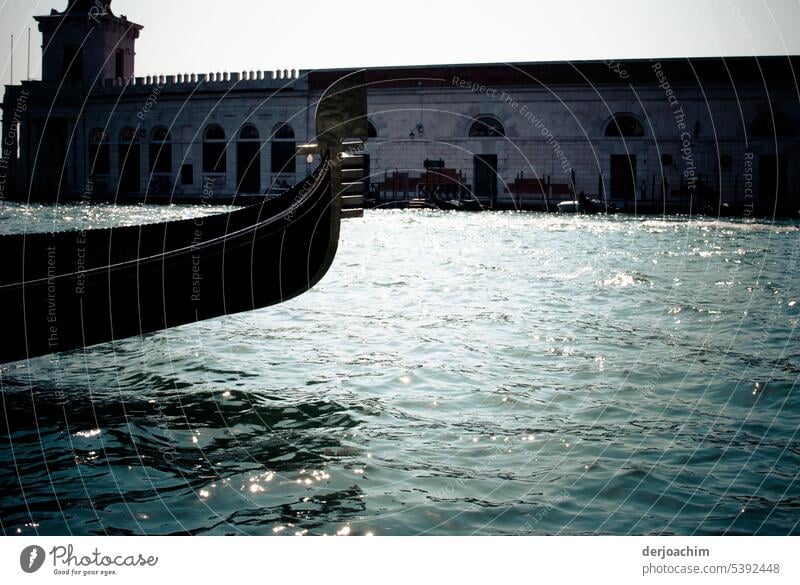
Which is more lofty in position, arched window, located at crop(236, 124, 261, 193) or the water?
arched window, located at crop(236, 124, 261, 193)

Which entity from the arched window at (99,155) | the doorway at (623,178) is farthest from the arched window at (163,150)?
the doorway at (623,178)

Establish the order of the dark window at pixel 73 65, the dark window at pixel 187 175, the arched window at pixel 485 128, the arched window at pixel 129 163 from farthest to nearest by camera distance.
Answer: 1. the dark window at pixel 73 65
2. the dark window at pixel 187 175
3. the arched window at pixel 129 163
4. the arched window at pixel 485 128

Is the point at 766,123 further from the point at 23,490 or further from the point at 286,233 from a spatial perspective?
the point at 23,490

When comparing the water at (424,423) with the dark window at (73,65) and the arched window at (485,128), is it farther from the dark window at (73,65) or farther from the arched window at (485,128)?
the dark window at (73,65)

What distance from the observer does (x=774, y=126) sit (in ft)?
102

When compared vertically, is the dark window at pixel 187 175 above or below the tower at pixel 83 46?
below

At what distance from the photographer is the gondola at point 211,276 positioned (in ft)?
16.3

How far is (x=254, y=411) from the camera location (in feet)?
17.1

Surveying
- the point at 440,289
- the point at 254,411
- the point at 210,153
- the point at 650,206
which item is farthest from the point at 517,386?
the point at 210,153

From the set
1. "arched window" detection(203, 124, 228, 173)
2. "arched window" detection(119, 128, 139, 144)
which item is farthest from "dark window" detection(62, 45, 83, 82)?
"arched window" detection(203, 124, 228, 173)

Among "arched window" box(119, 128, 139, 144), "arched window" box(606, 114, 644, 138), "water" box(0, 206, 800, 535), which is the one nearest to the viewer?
"water" box(0, 206, 800, 535)

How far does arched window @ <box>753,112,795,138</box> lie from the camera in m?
31.1

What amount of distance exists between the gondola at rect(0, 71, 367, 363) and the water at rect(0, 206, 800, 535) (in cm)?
52

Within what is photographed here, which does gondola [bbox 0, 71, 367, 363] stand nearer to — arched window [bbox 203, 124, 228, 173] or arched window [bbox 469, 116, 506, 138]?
arched window [bbox 469, 116, 506, 138]
